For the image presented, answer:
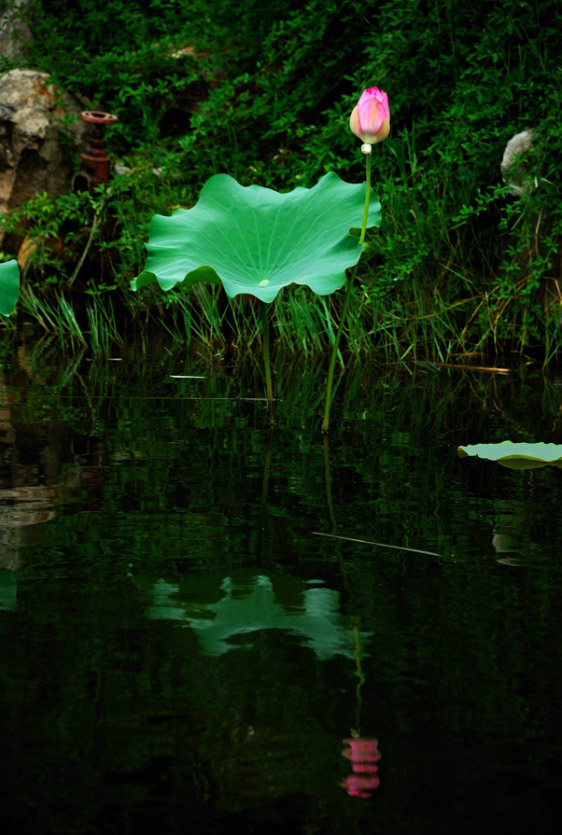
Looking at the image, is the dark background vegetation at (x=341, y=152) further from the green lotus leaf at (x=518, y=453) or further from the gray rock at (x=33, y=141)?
the green lotus leaf at (x=518, y=453)

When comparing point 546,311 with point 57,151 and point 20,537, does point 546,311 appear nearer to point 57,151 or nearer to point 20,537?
point 20,537

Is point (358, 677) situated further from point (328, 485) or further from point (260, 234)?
point (260, 234)

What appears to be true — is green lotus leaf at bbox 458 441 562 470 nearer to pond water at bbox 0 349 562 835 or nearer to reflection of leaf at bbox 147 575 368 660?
pond water at bbox 0 349 562 835

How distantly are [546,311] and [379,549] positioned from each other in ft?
7.28

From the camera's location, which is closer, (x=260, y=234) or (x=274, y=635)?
(x=274, y=635)

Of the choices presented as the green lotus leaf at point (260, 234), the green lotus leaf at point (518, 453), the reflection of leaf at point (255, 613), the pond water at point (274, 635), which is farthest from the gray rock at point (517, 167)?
the reflection of leaf at point (255, 613)

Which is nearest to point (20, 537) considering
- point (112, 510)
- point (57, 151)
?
point (112, 510)

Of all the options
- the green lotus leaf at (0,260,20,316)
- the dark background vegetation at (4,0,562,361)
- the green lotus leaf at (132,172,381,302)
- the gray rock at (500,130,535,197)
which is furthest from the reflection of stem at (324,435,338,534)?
the gray rock at (500,130,535,197)

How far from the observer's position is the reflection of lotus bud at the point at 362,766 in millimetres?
759

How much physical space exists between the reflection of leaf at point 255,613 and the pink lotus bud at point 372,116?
1.26 metres

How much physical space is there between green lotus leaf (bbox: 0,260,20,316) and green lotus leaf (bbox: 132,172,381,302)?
0.25 metres

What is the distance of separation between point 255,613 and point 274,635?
6 cm

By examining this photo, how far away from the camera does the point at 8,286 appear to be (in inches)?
81.6

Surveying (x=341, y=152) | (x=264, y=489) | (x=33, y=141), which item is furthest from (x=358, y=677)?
(x=33, y=141)
